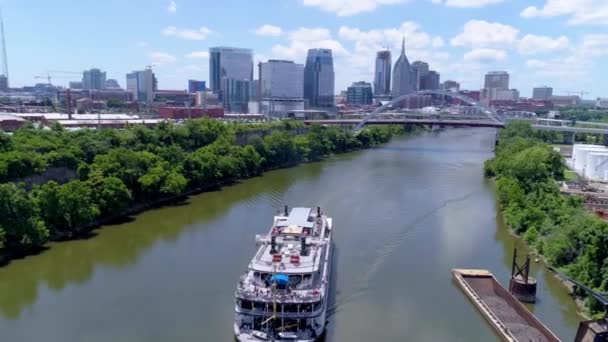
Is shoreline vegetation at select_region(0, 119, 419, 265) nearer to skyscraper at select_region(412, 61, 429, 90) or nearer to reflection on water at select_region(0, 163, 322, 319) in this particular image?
reflection on water at select_region(0, 163, 322, 319)

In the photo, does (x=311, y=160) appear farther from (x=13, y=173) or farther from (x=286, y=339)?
(x=286, y=339)

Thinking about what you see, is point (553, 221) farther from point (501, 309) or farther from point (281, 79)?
point (281, 79)

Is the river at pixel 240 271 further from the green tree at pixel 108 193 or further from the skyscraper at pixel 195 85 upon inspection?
the skyscraper at pixel 195 85

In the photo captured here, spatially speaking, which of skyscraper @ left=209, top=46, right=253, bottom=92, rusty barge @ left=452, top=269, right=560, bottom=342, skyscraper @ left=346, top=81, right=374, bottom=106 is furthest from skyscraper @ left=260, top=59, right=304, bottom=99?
rusty barge @ left=452, top=269, right=560, bottom=342

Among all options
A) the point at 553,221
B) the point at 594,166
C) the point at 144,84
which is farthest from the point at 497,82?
the point at 553,221

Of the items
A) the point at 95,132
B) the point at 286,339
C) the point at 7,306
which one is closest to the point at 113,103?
the point at 95,132

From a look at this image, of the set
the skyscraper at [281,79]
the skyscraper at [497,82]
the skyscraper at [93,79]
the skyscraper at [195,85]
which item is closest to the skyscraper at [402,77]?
the skyscraper at [497,82]
